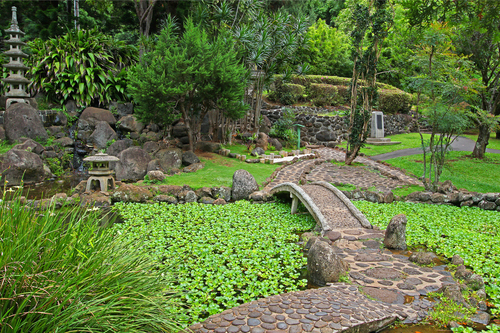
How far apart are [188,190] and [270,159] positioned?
510 centimetres

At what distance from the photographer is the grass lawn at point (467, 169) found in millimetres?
11680

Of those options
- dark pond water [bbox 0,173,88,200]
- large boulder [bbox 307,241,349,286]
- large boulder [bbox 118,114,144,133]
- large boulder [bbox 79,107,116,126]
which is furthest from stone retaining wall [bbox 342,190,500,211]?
large boulder [bbox 79,107,116,126]

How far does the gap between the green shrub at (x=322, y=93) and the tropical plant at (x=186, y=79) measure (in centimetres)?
1087

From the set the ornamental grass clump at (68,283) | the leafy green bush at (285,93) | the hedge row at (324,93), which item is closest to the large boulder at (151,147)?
the ornamental grass clump at (68,283)

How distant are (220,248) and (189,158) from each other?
22.3 feet

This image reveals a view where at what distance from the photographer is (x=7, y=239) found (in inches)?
116

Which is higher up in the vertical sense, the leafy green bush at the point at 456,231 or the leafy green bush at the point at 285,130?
the leafy green bush at the point at 285,130

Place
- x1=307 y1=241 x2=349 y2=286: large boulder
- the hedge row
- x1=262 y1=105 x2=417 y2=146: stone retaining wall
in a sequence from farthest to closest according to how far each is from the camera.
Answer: the hedge row, x1=262 y1=105 x2=417 y2=146: stone retaining wall, x1=307 y1=241 x2=349 y2=286: large boulder

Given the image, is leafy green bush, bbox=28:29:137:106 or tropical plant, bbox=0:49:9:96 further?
leafy green bush, bbox=28:29:137:106

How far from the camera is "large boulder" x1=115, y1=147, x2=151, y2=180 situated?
40.0 ft

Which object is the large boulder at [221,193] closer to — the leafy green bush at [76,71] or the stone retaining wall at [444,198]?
the stone retaining wall at [444,198]

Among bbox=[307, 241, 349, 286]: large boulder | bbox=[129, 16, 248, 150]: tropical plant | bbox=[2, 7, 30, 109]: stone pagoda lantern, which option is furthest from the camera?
bbox=[2, 7, 30, 109]: stone pagoda lantern

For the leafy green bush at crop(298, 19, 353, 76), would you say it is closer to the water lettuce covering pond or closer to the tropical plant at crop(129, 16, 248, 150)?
the tropical plant at crop(129, 16, 248, 150)

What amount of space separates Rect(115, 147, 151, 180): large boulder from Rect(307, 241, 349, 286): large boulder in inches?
319
